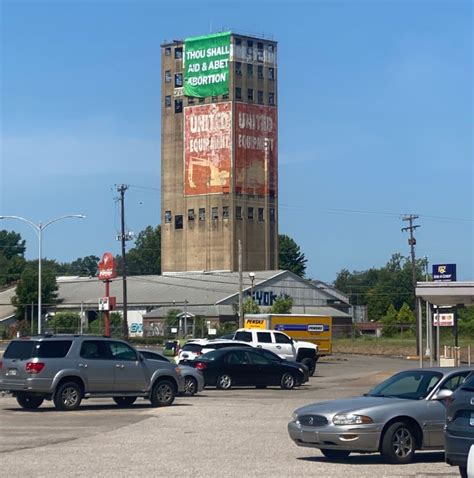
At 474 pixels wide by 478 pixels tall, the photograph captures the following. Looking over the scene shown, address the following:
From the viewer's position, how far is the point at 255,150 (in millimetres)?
122750

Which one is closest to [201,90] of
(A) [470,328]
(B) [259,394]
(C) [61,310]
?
(C) [61,310]

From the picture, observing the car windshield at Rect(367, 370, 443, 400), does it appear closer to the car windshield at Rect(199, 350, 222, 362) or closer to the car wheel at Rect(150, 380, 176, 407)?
the car wheel at Rect(150, 380, 176, 407)

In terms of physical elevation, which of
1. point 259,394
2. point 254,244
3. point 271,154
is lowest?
point 259,394

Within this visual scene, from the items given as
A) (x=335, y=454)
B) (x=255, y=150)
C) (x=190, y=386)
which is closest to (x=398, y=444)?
(x=335, y=454)

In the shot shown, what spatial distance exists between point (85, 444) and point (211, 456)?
9.85 feet

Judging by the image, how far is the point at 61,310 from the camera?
11256 cm

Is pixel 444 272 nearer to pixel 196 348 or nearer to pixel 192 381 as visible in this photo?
pixel 196 348

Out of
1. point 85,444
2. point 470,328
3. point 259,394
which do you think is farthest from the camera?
point 470,328

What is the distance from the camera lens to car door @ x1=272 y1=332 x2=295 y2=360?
168 ft

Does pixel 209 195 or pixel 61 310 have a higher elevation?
pixel 209 195

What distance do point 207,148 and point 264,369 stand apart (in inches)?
3418

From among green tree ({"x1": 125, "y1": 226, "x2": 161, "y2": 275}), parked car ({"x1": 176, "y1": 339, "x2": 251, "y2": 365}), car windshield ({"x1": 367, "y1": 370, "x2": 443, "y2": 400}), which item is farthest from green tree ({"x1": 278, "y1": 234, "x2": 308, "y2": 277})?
car windshield ({"x1": 367, "y1": 370, "x2": 443, "y2": 400})

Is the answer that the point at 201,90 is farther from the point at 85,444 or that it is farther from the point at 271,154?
the point at 85,444

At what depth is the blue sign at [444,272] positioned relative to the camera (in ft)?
202
